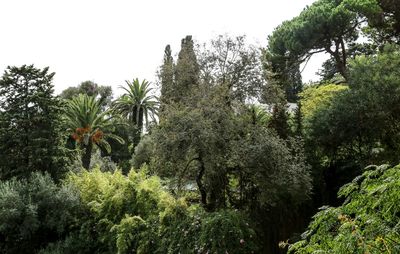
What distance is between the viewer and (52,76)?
577 inches

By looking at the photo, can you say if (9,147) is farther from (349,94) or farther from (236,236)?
(349,94)

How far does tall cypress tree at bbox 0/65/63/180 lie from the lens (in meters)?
13.6

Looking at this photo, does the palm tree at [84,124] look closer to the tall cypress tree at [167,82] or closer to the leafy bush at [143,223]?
the leafy bush at [143,223]

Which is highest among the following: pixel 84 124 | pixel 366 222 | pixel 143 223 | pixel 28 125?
pixel 84 124

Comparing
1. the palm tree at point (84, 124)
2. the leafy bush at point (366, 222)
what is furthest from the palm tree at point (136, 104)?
the leafy bush at point (366, 222)

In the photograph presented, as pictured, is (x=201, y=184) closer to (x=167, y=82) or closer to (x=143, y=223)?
(x=143, y=223)

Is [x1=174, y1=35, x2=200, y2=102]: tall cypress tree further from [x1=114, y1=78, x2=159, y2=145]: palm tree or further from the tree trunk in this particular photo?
[x1=114, y1=78, x2=159, y2=145]: palm tree

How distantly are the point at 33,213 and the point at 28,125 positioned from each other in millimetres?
3966

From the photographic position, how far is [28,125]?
547 inches

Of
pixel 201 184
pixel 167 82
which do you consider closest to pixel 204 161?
pixel 201 184

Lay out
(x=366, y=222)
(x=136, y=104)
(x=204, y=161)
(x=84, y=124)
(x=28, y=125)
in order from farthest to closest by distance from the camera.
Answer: (x=136, y=104), (x=84, y=124), (x=28, y=125), (x=204, y=161), (x=366, y=222)

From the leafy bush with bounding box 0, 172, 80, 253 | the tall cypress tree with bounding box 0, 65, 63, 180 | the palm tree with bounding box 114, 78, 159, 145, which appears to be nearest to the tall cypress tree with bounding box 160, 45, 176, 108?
the leafy bush with bounding box 0, 172, 80, 253

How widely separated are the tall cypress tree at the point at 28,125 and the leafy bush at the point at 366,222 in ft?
39.9

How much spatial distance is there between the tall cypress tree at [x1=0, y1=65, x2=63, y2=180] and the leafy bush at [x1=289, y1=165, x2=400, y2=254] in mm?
12151
